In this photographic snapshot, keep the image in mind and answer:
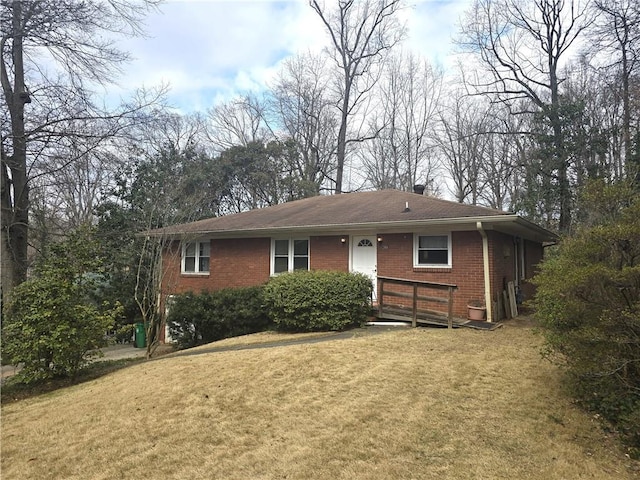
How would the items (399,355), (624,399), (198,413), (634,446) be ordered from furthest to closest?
(399,355) → (198,413) → (624,399) → (634,446)

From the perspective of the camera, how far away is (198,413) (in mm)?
4789

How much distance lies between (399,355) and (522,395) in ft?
7.06

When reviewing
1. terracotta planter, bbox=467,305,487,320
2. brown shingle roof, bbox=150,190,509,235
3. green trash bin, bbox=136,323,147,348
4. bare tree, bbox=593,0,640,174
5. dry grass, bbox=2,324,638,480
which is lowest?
green trash bin, bbox=136,323,147,348

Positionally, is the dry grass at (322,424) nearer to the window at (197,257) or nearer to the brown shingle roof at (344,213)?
the brown shingle roof at (344,213)

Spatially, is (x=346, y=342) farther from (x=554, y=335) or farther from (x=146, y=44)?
(x=146, y=44)

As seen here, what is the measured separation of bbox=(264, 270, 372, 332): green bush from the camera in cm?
995

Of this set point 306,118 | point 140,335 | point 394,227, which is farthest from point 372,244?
point 306,118

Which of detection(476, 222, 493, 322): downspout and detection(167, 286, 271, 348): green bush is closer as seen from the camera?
detection(476, 222, 493, 322): downspout

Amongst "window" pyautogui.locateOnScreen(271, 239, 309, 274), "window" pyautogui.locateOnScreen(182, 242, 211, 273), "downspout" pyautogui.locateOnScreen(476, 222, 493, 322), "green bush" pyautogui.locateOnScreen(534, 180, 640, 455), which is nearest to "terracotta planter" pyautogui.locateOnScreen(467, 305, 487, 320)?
"downspout" pyautogui.locateOnScreen(476, 222, 493, 322)

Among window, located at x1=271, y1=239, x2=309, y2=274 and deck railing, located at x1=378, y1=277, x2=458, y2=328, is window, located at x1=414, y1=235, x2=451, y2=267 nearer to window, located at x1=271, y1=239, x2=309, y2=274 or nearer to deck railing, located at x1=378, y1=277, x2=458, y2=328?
deck railing, located at x1=378, y1=277, x2=458, y2=328

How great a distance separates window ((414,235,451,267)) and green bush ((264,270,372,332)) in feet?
6.52

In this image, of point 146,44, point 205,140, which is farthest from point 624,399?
point 205,140

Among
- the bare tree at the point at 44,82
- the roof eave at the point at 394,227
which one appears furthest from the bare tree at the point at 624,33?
the bare tree at the point at 44,82

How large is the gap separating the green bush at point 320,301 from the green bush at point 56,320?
3.79 metres
